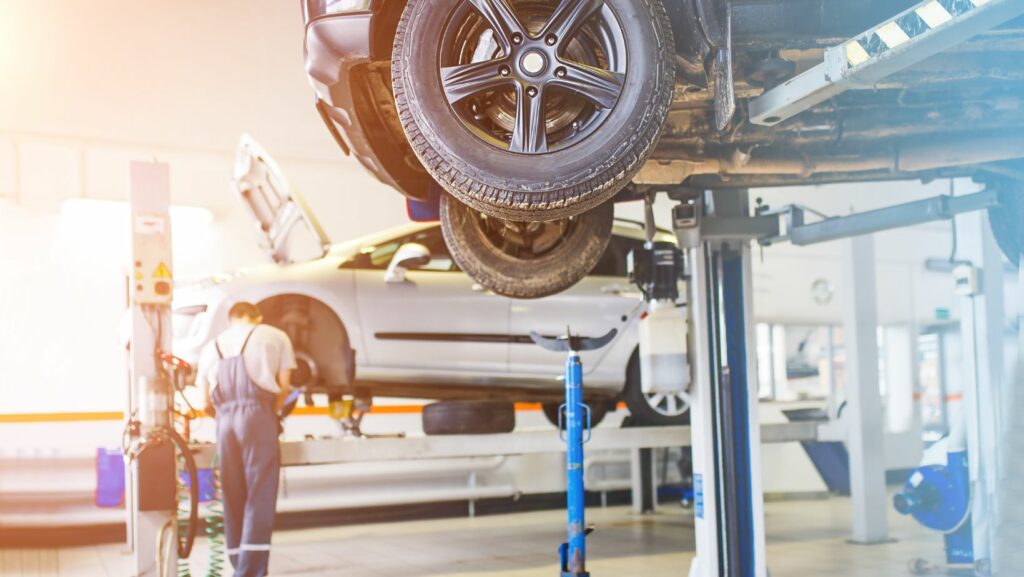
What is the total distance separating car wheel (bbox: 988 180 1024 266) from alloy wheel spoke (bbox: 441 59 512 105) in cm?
276

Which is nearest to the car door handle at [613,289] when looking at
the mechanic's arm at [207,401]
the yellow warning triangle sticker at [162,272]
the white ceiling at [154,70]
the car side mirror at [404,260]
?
the car side mirror at [404,260]

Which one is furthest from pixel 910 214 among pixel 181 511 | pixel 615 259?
pixel 181 511

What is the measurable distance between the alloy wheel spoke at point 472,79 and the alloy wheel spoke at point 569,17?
16 cm

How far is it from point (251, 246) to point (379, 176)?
4.06 meters

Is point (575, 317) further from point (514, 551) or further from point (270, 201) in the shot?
point (270, 201)

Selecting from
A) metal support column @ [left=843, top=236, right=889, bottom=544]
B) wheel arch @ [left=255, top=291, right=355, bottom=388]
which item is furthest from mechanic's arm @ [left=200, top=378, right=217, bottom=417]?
metal support column @ [left=843, top=236, right=889, bottom=544]

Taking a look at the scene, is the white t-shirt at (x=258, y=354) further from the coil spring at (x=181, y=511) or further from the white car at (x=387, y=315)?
the coil spring at (x=181, y=511)

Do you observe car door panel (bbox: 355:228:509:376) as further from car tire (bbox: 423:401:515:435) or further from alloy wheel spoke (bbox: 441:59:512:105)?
alloy wheel spoke (bbox: 441:59:512:105)

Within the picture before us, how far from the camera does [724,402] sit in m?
4.12

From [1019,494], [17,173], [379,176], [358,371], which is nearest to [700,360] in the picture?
[379,176]

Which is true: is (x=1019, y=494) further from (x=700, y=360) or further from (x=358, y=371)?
(x=358, y=371)

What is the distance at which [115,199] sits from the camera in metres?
6.77

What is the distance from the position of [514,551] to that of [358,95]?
3691 mm

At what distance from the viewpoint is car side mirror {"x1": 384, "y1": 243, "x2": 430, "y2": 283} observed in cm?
498
